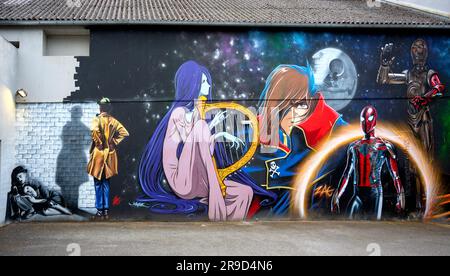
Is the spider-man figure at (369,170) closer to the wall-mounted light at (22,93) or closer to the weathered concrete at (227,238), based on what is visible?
the weathered concrete at (227,238)

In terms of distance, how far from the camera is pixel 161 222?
10633mm

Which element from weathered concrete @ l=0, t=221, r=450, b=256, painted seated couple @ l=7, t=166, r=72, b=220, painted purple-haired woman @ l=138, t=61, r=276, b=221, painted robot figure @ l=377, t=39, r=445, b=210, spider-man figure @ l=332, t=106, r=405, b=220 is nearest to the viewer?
weathered concrete @ l=0, t=221, r=450, b=256

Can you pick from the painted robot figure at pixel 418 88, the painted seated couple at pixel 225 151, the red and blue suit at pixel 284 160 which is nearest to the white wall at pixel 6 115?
the painted seated couple at pixel 225 151

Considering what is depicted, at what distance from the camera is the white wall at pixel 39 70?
1080 centimetres

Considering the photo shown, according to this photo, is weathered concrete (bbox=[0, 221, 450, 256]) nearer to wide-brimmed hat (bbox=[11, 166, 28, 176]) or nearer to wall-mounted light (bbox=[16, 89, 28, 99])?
wide-brimmed hat (bbox=[11, 166, 28, 176])

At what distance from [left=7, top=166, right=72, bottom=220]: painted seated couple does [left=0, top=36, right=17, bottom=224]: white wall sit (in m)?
0.18

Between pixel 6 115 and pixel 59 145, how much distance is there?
4.70 feet

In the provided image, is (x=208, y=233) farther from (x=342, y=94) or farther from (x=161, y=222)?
(x=342, y=94)

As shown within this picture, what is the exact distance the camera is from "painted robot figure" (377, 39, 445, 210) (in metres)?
11.3

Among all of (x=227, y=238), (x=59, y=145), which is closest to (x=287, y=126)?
(x=227, y=238)

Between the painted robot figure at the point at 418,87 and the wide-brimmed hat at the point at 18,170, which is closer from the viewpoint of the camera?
the wide-brimmed hat at the point at 18,170

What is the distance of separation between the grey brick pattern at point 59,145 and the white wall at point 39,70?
0.31 meters

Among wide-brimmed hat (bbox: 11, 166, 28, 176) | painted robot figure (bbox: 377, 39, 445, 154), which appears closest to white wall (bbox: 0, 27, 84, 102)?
wide-brimmed hat (bbox: 11, 166, 28, 176)

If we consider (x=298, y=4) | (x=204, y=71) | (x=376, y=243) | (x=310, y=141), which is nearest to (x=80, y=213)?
(x=204, y=71)
